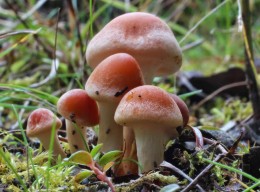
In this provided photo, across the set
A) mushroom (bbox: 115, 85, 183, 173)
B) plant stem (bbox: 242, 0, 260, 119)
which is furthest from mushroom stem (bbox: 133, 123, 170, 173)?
plant stem (bbox: 242, 0, 260, 119)

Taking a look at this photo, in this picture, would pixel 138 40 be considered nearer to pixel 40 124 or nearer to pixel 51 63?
pixel 40 124

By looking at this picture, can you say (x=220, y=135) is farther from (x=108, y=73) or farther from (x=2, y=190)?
(x=2, y=190)

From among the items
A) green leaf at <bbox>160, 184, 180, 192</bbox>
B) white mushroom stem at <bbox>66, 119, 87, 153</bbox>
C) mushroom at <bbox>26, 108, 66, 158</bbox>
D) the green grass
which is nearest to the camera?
green leaf at <bbox>160, 184, 180, 192</bbox>

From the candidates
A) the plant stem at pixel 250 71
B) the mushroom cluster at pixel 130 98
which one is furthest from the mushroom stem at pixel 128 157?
the plant stem at pixel 250 71

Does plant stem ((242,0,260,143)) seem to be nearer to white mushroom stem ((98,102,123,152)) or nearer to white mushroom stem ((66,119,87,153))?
white mushroom stem ((98,102,123,152))

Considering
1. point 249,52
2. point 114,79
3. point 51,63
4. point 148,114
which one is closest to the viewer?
point 148,114

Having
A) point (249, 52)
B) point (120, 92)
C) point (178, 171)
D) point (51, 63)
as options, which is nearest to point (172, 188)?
point (178, 171)
